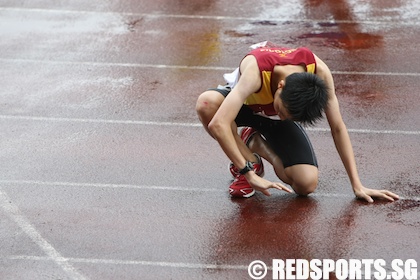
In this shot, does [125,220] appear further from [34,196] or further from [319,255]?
[319,255]

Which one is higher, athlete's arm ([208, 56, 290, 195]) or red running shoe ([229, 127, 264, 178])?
athlete's arm ([208, 56, 290, 195])

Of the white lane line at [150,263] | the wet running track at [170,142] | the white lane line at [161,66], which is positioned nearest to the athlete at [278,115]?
the wet running track at [170,142]

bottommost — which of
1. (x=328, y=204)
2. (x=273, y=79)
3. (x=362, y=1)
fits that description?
(x=362, y=1)

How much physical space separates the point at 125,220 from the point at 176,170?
0.92 m

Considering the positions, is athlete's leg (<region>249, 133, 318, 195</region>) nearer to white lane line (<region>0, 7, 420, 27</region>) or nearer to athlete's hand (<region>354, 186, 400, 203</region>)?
athlete's hand (<region>354, 186, 400, 203</region>)

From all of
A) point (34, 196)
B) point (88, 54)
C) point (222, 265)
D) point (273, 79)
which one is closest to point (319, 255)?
point (222, 265)

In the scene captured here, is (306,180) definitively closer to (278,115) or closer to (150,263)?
(278,115)

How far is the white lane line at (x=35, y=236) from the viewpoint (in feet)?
16.8

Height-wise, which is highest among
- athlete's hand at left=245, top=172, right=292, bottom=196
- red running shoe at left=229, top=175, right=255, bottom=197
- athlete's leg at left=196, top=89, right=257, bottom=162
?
athlete's leg at left=196, top=89, right=257, bottom=162

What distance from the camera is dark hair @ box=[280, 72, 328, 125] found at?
5.16 metres

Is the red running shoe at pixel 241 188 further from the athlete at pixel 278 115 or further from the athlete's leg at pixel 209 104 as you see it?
the athlete's leg at pixel 209 104

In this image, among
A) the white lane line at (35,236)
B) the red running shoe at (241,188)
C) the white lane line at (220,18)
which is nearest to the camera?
the white lane line at (35,236)

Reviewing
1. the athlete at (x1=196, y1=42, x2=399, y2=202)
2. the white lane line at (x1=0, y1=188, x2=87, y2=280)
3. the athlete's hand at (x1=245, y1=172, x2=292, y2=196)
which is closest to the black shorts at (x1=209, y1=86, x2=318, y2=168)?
the athlete at (x1=196, y1=42, x2=399, y2=202)

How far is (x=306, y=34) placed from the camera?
31.7 feet
